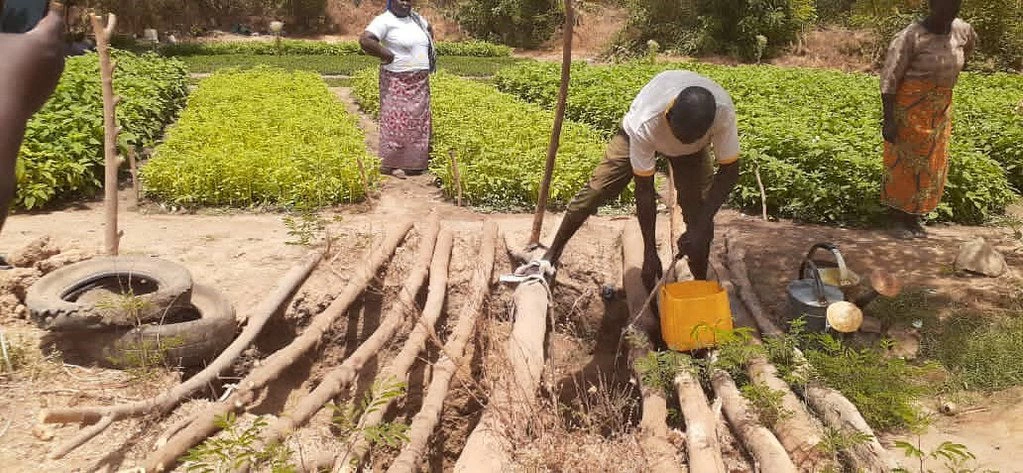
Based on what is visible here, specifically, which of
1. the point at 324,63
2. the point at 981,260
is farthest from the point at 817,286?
the point at 324,63

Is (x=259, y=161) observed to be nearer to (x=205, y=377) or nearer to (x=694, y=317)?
(x=205, y=377)

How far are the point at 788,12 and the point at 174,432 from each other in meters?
27.1

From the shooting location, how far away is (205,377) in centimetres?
377

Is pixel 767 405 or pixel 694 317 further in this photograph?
pixel 694 317

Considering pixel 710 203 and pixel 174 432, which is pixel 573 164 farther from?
pixel 174 432

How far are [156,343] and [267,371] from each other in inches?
26.5

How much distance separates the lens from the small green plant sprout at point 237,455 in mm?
2816

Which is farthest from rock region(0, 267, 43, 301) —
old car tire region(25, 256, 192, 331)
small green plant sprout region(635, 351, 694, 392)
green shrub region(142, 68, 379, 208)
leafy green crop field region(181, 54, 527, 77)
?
leafy green crop field region(181, 54, 527, 77)

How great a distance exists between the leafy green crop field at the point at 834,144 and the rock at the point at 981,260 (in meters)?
1.44

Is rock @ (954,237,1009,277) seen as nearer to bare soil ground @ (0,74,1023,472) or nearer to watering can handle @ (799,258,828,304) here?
bare soil ground @ (0,74,1023,472)

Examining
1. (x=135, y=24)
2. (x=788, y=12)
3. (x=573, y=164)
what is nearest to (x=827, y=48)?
(x=788, y=12)

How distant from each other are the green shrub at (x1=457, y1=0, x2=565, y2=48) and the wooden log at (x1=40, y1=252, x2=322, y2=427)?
93.2ft

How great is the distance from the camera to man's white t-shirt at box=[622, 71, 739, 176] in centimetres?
406

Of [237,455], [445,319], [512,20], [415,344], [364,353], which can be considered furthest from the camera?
[512,20]
